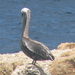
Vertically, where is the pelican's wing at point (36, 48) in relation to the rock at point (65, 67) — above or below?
above

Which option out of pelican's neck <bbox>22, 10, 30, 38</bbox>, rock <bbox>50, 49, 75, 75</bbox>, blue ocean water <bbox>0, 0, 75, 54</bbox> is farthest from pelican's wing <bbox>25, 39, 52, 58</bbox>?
blue ocean water <bbox>0, 0, 75, 54</bbox>

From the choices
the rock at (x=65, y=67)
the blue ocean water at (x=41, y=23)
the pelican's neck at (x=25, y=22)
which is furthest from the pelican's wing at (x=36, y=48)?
the blue ocean water at (x=41, y=23)

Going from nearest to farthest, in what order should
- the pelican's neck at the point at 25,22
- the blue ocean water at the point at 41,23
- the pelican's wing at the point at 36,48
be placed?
the pelican's wing at the point at 36,48 → the pelican's neck at the point at 25,22 → the blue ocean water at the point at 41,23

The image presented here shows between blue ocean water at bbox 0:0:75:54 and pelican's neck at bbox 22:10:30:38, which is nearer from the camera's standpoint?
pelican's neck at bbox 22:10:30:38

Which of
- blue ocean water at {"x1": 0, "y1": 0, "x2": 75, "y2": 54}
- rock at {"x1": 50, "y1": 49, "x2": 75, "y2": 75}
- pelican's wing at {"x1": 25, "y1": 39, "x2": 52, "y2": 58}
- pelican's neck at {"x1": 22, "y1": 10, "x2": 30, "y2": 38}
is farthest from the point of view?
blue ocean water at {"x1": 0, "y1": 0, "x2": 75, "y2": 54}

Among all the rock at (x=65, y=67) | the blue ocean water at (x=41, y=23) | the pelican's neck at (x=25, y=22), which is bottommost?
the blue ocean water at (x=41, y=23)

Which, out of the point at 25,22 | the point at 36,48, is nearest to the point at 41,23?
the point at 25,22

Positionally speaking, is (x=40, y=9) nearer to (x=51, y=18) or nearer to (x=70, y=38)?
(x=51, y=18)

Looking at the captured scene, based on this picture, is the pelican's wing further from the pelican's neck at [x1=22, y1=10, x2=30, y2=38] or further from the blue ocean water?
the blue ocean water

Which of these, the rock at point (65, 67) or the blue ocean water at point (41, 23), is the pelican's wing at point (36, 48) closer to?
the rock at point (65, 67)

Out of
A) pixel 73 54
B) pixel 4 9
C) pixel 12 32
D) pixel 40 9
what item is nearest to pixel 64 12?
pixel 40 9

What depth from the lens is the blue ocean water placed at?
115 ft

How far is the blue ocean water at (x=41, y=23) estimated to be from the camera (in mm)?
34969

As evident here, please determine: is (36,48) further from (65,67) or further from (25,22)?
(65,67)
